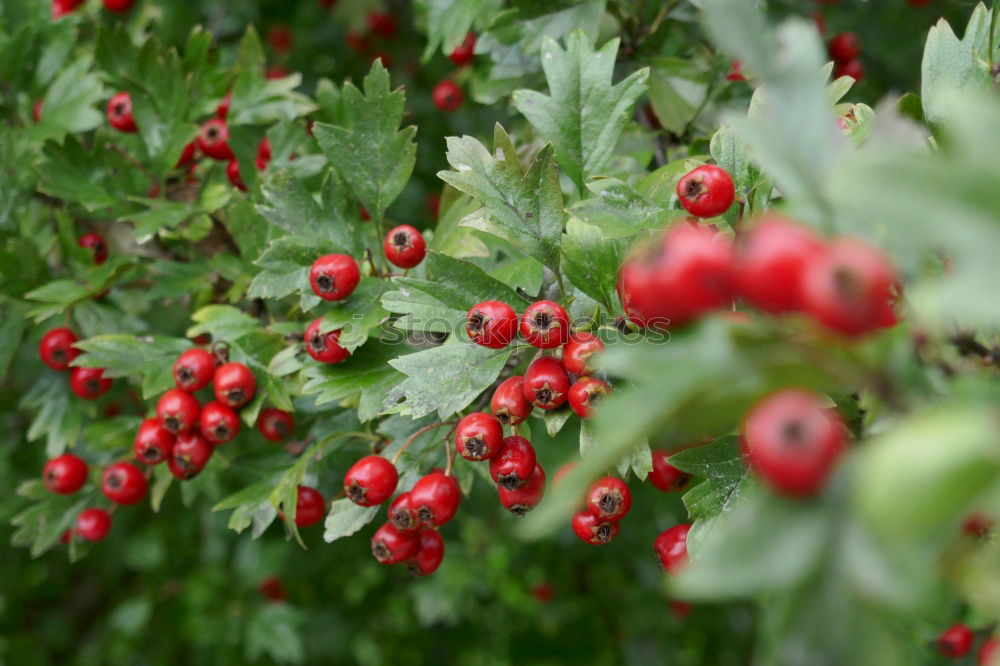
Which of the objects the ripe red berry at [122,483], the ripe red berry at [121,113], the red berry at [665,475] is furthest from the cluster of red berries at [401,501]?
the ripe red berry at [121,113]

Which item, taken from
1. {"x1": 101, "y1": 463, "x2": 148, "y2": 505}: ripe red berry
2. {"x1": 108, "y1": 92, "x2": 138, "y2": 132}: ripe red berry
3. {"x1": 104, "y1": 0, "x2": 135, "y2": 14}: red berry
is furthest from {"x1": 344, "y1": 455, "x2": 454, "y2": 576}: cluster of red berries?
{"x1": 104, "y1": 0, "x2": 135, "y2": 14}: red berry

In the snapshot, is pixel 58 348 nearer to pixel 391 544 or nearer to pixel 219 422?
pixel 219 422

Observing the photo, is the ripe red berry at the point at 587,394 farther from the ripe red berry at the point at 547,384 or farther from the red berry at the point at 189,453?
the red berry at the point at 189,453

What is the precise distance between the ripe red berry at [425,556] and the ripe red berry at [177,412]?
67 cm

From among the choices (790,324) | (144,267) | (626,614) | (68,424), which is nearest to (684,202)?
(790,324)

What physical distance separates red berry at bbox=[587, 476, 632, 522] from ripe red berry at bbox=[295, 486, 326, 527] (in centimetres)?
85

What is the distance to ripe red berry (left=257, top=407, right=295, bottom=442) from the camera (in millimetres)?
2279

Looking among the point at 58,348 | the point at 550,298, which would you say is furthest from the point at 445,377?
the point at 58,348

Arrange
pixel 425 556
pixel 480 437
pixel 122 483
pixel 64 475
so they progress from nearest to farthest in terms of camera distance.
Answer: pixel 480 437 < pixel 425 556 < pixel 122 483 < pixel 64 475

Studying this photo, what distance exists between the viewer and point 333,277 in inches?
72.8

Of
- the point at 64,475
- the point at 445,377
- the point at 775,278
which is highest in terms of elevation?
the point at 775,278

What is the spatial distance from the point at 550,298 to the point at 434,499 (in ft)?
1.70

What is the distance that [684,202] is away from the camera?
62.2 inches

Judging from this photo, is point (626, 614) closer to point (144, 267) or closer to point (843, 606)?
point (144, 267)
